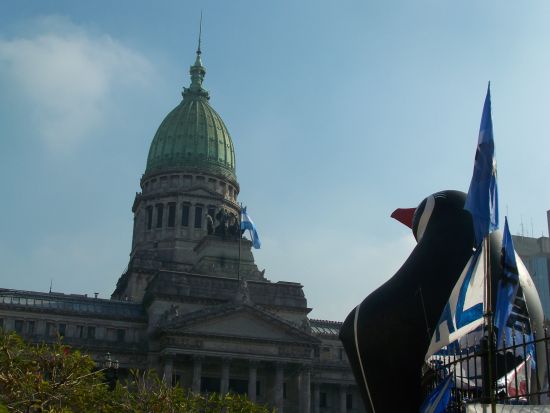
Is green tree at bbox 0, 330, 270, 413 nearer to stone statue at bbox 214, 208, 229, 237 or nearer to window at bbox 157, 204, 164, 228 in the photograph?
stone statue at bbox 214, 208, 229, 237

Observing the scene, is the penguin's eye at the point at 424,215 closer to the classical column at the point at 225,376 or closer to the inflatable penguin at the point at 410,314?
the inflatable penguin at the point at 410,314

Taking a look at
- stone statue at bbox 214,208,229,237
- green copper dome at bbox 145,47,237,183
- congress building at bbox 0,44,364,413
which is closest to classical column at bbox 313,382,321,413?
congress building at bbox 0,44,364,413

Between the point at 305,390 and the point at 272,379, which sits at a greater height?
the point at 272,379

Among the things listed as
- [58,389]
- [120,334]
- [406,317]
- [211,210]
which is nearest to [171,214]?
[211,210]

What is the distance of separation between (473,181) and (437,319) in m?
4.27

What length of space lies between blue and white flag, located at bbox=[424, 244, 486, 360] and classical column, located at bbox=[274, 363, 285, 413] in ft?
194

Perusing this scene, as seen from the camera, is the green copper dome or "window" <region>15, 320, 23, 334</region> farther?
the green copper dome

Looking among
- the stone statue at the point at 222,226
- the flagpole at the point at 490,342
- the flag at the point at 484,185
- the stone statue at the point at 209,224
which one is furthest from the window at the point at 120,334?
the flagpole at the point at 490,342

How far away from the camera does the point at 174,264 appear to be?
333ft

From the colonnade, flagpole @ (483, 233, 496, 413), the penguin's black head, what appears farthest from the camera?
the colonnade

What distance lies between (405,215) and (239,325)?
5453 cm

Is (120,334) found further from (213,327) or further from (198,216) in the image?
(198,216)

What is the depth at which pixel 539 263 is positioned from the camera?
133 metres

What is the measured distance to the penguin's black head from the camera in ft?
82.8
